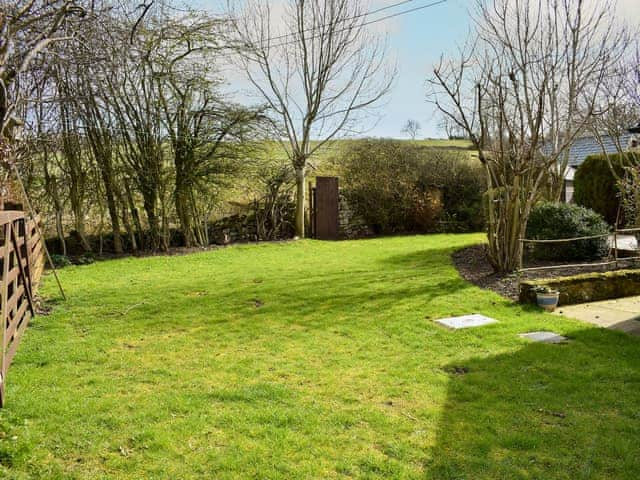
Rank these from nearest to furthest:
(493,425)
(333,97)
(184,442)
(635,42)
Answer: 1. (184,442)
2. (493,425)
3. (635,42)
4. (333,97)

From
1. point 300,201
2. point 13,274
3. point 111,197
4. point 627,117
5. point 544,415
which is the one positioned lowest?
point 544,415

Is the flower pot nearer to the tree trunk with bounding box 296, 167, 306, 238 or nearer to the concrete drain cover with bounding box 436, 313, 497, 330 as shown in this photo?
the concrete drain cover with bounding box 436, 313, 497, 330

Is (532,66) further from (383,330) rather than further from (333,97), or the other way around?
(383,330)

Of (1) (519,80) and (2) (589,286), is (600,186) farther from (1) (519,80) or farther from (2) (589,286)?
(2) (589,286)

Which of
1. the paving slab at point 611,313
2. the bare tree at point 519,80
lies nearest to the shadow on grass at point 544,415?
the paving slab at point 611,313

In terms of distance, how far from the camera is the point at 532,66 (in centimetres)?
949

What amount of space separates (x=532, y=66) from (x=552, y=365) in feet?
23.8

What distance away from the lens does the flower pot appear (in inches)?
232

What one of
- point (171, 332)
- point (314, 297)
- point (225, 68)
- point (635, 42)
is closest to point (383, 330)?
point (314, 297)

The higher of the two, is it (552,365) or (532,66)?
(532,66)

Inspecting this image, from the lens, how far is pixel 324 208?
14.1 metres

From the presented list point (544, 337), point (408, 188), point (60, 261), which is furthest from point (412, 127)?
point (544, 337)

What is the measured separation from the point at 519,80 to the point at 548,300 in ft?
17.6

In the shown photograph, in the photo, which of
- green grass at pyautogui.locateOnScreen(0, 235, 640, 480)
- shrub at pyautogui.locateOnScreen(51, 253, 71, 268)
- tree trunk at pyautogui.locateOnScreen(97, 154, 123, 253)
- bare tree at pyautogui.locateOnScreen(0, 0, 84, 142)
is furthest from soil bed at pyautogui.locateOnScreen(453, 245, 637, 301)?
shrub at pyautogui.locateOnScreen(51, 253, 71, 268)
